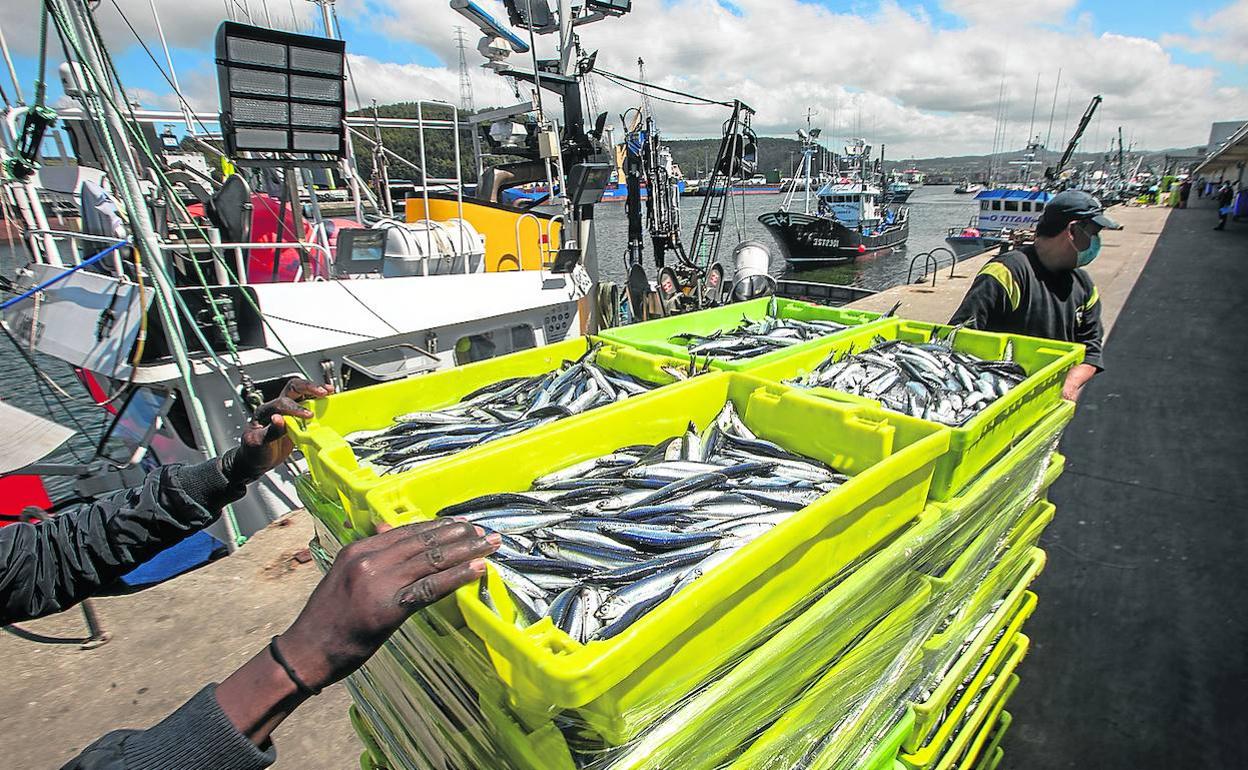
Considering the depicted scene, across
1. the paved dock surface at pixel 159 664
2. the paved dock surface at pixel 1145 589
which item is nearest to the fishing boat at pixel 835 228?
the paved dock surface at pixel 1145 589

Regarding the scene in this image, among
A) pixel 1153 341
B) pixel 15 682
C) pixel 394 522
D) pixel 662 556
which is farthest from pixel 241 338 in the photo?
pixel 1153 341

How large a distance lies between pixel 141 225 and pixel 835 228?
106 ft

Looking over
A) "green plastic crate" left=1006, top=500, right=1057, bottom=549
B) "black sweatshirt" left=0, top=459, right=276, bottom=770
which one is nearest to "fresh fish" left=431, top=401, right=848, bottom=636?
"black sweatshirt" left=0, top=459, right=276, bottom=770

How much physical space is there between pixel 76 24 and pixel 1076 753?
635cm

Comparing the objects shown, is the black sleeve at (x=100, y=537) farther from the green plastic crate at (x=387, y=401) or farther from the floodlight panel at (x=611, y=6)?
the floodlight panel at (x=611, y=6)

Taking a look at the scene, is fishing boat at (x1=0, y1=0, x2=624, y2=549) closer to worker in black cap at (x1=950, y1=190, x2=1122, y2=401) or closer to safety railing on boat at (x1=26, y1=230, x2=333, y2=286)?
safety railing on boat at (x1=26, y1=230, x2=333, y2=286)

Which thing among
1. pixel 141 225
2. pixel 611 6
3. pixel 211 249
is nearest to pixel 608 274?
pixel 611 6

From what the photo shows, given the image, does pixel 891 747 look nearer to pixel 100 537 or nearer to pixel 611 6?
pixel 100 537

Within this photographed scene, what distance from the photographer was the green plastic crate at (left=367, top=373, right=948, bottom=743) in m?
1.00

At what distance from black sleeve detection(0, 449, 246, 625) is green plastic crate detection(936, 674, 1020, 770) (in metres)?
2.91

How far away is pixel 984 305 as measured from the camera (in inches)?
147

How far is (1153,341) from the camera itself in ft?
27.7

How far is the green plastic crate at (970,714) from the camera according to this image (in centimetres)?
220

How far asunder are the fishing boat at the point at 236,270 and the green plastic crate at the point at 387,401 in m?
1.27
